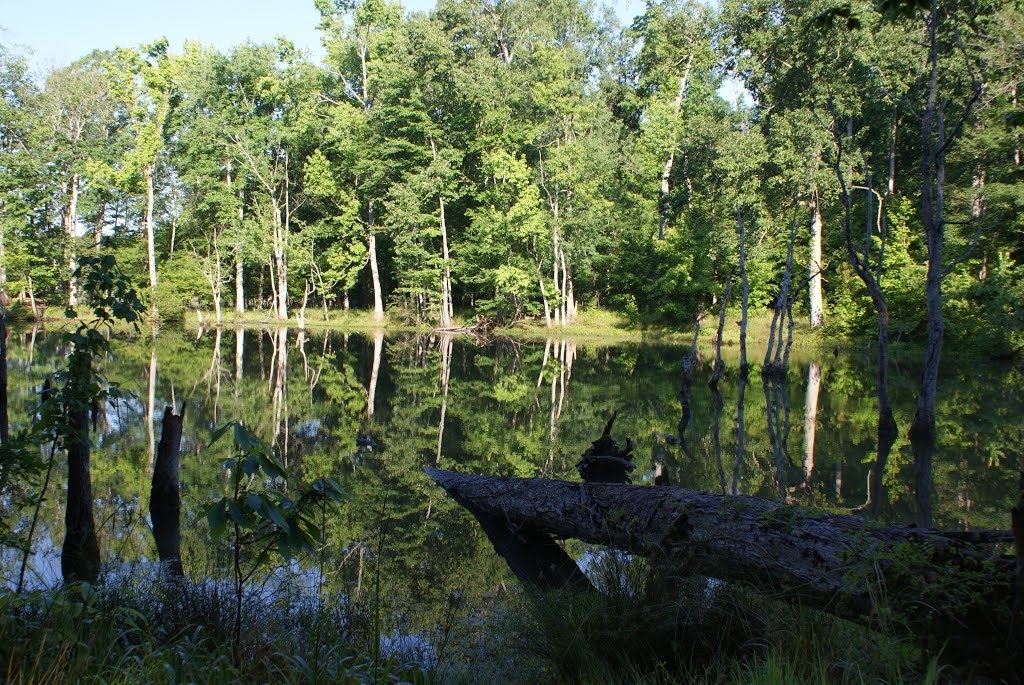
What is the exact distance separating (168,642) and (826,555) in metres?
3.77

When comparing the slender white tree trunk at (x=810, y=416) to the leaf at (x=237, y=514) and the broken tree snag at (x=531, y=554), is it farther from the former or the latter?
the leaf at (x=237, y=514)

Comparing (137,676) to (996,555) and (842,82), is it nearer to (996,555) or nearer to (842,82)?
(996,555)

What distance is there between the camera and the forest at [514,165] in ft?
105

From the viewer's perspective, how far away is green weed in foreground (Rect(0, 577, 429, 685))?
10.7 feet

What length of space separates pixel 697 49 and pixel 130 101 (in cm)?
3222

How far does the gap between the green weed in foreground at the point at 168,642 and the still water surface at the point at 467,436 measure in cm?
79

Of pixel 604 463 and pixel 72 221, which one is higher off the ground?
pixel 72 221

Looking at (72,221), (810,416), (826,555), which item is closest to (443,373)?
(810,416)

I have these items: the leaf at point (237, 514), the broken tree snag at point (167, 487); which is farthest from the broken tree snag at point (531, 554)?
the leaf at point (237, 514)

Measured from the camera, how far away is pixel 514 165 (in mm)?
37312

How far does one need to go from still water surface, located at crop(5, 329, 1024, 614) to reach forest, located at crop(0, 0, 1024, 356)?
10.9m

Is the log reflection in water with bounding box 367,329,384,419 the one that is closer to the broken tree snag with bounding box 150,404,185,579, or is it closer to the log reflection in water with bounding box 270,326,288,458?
the log reflection in water with bounding box 270,326,288,458

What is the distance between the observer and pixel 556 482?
6.61 m

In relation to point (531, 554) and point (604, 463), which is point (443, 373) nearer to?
point (604, 463)
